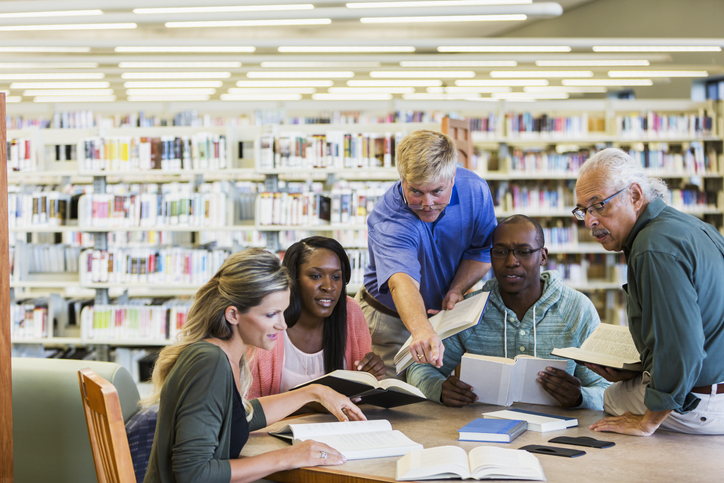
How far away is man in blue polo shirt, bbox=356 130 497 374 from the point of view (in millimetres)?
2037

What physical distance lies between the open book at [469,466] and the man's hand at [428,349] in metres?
0.36

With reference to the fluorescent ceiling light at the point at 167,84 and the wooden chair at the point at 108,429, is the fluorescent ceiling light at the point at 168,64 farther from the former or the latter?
the wooden chair at the point at 108,429

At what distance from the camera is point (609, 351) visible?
1755 millimetres

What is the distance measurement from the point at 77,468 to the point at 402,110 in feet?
21.2

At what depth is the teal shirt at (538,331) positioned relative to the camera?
2.09 meters

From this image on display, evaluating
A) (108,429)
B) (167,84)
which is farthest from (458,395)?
(167,84)

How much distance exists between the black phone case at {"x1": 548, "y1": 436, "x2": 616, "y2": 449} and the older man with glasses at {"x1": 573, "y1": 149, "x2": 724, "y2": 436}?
0.11 m

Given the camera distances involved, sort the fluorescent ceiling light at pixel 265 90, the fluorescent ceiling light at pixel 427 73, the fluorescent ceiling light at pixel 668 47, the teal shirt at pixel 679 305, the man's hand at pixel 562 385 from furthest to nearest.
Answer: the fluorescent ceiling light at pixel 265 90
the fluorescent ceiling light at pixel 427 73
the fluorescent ceiling light at pixel 668 47
the man's hand at pixel 562 385
the teal shirt at pixel 679 305

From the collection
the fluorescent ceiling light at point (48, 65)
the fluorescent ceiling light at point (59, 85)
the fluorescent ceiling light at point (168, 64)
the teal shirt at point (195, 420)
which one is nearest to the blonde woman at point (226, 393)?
the teal shirt at point (195, 420)

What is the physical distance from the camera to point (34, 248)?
217 inches

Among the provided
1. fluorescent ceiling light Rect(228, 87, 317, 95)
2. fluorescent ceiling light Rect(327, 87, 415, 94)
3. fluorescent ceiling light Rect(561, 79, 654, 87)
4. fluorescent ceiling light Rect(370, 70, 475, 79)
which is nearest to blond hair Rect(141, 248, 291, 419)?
fluorescent ceiling light Rect(370, 70, 475, 79)

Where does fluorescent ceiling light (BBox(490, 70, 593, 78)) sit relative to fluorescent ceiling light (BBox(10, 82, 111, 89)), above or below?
above

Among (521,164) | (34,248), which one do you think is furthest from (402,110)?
(34,248)

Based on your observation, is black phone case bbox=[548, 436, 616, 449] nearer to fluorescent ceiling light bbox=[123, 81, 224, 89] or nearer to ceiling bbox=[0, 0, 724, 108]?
ceiling bbox=[0, 0, 724, 108]
